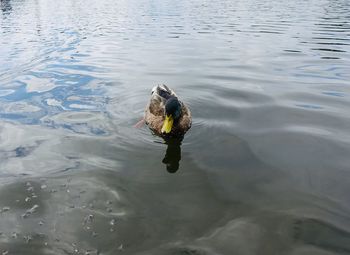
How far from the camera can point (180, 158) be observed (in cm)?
700

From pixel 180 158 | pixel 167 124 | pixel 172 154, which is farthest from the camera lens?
pixel 167 124

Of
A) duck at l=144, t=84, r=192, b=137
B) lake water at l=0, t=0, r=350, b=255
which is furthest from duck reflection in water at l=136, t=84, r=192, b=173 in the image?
lake water at l=0, t=0, r=350, b=255

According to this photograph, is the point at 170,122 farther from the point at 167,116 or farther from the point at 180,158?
the point at 180,158

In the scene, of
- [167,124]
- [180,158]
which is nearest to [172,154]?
[180,158]

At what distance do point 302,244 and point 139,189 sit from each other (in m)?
2.47

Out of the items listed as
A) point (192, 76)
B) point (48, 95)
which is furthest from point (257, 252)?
point (192, 76)

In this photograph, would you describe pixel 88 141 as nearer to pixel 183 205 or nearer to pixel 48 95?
pixel 183 205

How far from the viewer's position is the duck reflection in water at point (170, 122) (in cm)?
730

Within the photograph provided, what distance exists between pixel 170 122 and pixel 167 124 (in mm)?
83

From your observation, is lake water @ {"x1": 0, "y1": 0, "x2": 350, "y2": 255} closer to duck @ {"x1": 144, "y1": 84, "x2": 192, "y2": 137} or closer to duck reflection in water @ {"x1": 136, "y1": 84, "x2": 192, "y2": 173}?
duck reflection in water @ {"x1": 136, "y1": 84, "x2": 192, "y2": 173}

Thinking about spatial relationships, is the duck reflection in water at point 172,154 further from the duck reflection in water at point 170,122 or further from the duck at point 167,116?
the duck at point 167,116

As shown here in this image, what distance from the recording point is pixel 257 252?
183 inches

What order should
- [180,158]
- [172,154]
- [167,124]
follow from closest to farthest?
1. [180,158]
2. [172,154]
3. [167,124]

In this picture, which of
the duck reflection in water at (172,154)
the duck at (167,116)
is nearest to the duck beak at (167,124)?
the duck at (167,116)
